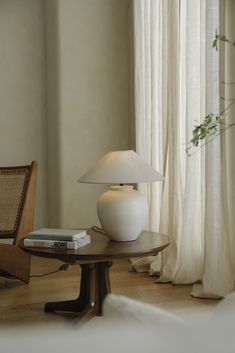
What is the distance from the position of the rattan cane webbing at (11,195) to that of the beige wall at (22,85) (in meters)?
0.88

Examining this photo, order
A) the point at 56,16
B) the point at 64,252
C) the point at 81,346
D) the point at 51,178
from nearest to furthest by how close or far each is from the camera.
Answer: the point at 81,346 → the point at 64,252 → the point at 56,16 → the point at 51,178

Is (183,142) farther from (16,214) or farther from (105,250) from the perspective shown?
(16,214)

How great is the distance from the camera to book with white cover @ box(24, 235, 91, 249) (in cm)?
246

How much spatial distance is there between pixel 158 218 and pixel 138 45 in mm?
1406

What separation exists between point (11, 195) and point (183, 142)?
4.53ft

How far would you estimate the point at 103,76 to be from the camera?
436cm

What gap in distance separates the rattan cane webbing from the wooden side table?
3.03 feet

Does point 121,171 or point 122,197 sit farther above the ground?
point 121,171

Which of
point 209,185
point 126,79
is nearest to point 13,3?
point 126,79

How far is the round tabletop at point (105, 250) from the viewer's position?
2.29 meters

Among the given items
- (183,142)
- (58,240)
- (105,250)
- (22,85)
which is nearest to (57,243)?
(58,240)

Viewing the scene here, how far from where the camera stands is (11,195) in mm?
3715

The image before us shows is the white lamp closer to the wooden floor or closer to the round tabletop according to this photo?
the round tabletop

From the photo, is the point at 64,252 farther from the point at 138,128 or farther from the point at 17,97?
the point at 17,97
